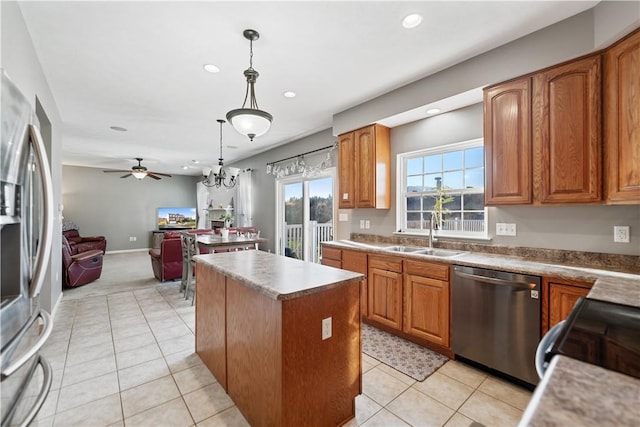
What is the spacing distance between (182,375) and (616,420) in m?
2.61

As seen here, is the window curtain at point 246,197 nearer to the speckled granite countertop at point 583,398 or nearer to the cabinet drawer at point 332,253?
the cabinet drawer at point 332,253

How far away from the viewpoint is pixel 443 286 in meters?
2.52

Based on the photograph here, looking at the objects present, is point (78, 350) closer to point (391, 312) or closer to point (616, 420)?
point (391, 312)

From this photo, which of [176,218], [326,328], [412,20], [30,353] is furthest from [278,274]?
[176,218]

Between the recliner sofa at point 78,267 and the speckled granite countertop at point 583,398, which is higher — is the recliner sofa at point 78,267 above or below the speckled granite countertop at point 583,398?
below

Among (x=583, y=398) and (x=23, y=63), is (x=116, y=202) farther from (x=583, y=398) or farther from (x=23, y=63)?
(x=583, y=398)

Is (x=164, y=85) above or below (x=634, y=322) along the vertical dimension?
above

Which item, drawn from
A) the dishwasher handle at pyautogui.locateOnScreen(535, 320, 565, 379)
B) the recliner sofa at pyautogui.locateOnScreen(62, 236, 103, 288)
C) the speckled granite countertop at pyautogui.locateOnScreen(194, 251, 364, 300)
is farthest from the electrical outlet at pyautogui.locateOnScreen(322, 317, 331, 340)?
the recliner sofa at pyautogui.locateOnScreen(62, 236, 103, 288)

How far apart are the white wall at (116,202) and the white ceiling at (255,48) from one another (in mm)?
5635

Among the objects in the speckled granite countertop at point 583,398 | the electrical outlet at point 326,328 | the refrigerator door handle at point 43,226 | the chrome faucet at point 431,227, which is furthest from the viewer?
the chrome faucet at point 431,227

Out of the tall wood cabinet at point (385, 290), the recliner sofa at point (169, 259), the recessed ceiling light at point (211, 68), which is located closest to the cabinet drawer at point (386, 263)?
the tall wood cabinet at point (385, 290)

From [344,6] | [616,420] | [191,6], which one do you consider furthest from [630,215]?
[191,6]

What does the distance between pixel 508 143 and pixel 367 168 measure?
1562 mm

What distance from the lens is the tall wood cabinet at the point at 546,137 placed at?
2010 mm
